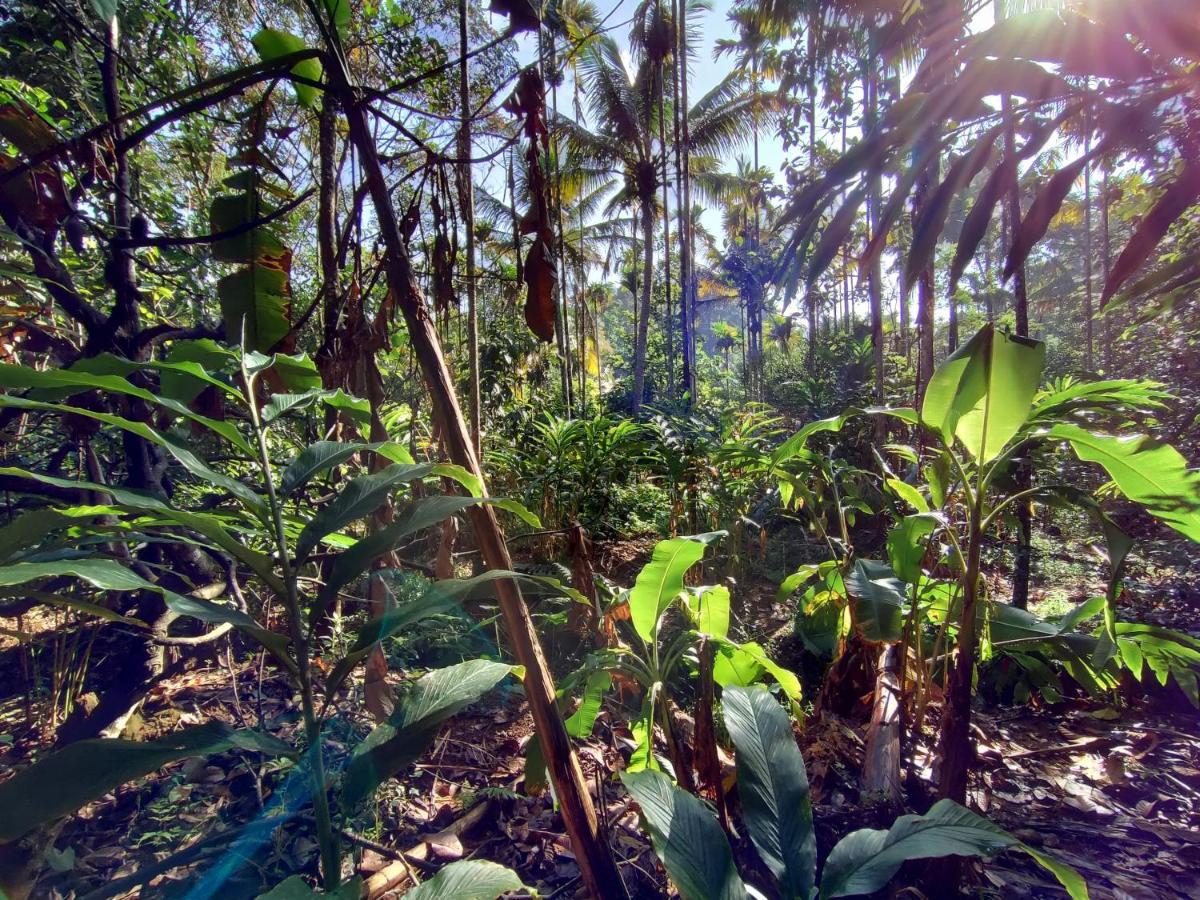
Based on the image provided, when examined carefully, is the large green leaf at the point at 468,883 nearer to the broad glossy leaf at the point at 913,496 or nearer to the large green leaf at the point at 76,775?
the large green leaf at the point at 76,775

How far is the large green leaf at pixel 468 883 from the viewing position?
0.57 meters

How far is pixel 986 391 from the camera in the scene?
1073mm

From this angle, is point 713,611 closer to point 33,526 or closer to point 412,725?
point 412,725

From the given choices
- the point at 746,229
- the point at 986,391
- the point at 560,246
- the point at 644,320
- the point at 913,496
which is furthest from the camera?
A: the point at 746,229

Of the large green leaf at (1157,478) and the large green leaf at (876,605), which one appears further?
the large green leaf at (876,605)

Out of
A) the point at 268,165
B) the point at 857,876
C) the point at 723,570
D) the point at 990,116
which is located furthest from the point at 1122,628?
the point at 723,570

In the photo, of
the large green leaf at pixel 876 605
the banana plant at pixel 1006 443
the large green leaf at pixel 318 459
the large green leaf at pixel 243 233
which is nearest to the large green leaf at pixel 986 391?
the banana plant at pixel 1006 443

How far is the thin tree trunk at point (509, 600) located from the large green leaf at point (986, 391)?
99cm

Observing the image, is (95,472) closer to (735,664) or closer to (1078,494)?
(735,664)

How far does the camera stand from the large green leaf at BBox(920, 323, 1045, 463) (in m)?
1.05

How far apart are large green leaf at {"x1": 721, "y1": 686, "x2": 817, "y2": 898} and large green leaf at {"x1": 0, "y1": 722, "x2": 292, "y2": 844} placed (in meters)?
0.75

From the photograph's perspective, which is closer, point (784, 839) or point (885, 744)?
point (784, 839)

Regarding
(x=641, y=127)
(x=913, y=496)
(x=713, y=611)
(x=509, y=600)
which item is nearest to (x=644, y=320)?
(x=641, y=127)

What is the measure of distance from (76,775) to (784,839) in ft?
2.94
